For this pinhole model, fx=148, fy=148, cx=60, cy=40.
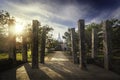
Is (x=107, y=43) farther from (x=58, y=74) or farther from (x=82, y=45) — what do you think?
(x=58, y=74)

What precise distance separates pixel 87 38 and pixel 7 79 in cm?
2408

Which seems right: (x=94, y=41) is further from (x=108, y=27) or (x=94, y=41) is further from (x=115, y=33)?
Result: (x=115, y=33)

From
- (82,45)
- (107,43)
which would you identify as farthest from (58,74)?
(107,43)

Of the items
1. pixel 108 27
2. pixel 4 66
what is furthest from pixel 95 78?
pixel 4 66

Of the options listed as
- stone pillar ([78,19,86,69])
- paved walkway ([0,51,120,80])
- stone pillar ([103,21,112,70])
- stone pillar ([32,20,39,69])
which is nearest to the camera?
paved walkway ([0,51,120,80])

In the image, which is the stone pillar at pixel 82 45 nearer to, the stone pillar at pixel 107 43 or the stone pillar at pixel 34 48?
the stone pillar at pixel 107 43

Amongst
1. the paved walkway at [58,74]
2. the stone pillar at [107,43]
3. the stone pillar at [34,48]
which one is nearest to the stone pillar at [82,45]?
the paved walkway at [58,74]

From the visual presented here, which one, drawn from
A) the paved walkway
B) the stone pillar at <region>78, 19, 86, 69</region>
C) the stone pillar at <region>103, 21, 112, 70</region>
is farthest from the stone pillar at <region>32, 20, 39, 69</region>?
the stone pillar at <region>103, 21, 112, 70</region>

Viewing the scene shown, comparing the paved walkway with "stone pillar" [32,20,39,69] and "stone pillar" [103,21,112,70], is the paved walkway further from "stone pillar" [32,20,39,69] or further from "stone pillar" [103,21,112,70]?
"stone pillar" [32,20,39,69]

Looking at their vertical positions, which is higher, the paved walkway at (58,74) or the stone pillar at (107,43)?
the stone pillar at (107,43)

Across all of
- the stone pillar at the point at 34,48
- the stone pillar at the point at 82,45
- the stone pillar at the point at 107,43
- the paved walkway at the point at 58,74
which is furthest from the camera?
the stone pillar at the point at 34,48

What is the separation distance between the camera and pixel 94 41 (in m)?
17.4

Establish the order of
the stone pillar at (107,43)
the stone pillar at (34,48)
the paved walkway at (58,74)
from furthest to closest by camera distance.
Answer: the stone pillar at (34,48), the stone pillar at (107,43), the paved walkway at (58,74)

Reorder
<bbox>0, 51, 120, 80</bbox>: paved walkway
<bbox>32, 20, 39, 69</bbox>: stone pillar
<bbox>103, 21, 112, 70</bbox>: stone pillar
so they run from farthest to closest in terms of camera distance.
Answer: <bbox>32, 20, 39, 69</bbox>: stone pillar, <bbox>103, 21, 112, 70</bbox>: stone pillar, <bbox>0, 51, 120, 80</bbox>: paved walkway
